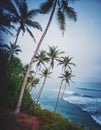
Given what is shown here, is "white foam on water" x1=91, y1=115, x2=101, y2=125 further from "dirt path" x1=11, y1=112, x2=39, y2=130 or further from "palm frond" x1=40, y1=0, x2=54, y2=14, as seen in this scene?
"palm frond" x1=40, y1=0, x2=54, y2=14

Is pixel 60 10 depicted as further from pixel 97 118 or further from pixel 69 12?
pixel 97 118

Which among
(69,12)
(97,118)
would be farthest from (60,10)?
(97,118)

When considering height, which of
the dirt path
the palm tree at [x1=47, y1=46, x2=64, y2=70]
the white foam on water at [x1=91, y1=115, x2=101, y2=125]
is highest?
the palm tree at [x1=47, y1=46, x2=64, y2=70]

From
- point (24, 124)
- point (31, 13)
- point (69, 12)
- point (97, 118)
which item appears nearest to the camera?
point (24, 124)

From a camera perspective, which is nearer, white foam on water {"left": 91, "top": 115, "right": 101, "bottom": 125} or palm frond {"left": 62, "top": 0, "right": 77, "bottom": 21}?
palm frond {"left": 62, "top": 0, "right": 77, "bottom": 21}

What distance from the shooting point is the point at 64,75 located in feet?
87.6

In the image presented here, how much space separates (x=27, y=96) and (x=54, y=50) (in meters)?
9.18

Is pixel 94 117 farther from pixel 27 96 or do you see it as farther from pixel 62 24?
pixel 62 24

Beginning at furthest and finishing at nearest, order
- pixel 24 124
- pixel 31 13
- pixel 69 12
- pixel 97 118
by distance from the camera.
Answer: pixel 97 118, pixel 31 13, pixel 69 12, pixel 24 124

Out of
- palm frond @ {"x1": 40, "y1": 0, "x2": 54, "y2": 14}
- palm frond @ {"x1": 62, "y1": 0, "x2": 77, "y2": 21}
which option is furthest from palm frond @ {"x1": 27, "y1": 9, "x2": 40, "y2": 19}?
palm frond @ {"x1": 62, "y1": 0, "x2": 77, "y2": 21}

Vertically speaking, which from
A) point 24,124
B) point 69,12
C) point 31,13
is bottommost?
point 24,124

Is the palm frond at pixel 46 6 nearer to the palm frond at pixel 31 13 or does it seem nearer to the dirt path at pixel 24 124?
the palm frond at pixel 31 13

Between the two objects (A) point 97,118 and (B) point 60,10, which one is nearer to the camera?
(B) point 60,10

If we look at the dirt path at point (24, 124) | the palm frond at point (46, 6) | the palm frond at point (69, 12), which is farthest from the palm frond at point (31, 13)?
the dirt path at point (24, 124)
